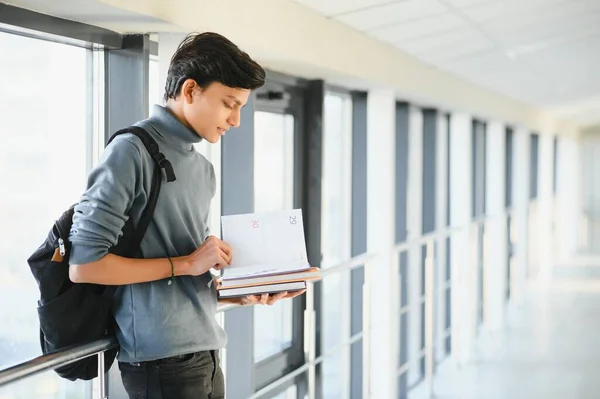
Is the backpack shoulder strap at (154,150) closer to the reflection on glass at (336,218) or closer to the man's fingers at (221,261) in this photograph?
the man's fingers at (221,261)

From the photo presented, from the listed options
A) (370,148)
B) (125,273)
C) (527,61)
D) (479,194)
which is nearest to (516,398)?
(370,148)

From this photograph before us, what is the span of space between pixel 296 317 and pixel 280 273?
3.64 ft

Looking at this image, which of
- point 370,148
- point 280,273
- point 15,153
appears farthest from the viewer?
point 370,148

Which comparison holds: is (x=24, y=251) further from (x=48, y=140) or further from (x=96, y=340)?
(x=96, y=340)

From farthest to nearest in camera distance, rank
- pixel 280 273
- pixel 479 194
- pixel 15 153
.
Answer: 1. pixel 479 194
2. pixel 15 153
3. pixel 280 273

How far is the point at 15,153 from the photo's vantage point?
123cm

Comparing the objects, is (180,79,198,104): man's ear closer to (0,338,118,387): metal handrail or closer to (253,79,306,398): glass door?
(0,338,118,387): metal handrail

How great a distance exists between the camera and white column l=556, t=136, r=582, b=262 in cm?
701

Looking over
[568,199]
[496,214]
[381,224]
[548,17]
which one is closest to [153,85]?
[381,224]

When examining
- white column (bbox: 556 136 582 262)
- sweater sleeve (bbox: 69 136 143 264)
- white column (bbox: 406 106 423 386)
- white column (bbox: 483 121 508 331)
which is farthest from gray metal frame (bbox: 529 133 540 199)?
sweater sleeve (bbox: 69 136 143 264)

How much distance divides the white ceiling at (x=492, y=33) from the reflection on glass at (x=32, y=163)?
22.3 inches

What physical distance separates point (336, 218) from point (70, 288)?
163 cm

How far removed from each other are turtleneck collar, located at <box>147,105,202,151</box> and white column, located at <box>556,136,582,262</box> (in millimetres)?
6189

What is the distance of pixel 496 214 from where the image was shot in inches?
170
